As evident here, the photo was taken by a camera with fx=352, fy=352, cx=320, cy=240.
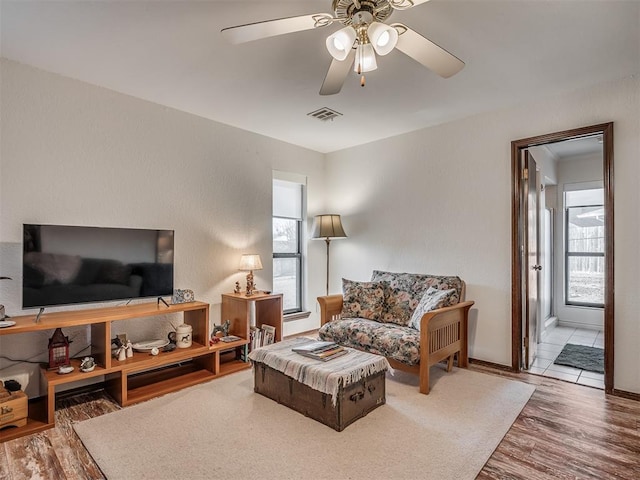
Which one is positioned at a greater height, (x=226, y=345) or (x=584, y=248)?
(x=584, y=248)

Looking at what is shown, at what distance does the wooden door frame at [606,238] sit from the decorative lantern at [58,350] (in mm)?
3738

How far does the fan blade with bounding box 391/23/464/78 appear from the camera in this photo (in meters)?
1.68

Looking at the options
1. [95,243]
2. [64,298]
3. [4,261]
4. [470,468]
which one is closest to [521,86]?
[470,468]

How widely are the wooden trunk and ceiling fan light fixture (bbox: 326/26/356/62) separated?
1.90 metres

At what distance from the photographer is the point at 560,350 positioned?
3.99m

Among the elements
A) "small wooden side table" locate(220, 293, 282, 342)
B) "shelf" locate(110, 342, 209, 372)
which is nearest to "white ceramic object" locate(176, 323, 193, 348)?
"shelf" locate(110, 342, 209, 372)

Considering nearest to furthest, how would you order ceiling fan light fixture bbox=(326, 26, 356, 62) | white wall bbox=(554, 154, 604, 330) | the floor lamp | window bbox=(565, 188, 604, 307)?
ceiling fan light fixture bbox=(326, 26, 356, 62), the floor lamp, white wall bbox=(554, 154, 604, 330), window bbox=(565, 188, 604, 307)

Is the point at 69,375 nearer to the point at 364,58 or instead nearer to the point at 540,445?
the point at 364,58

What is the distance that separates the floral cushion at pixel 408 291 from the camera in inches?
137

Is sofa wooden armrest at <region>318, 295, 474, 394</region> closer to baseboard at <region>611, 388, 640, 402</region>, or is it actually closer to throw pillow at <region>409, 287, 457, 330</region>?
throw pillow at <region>409, 287, 457, 330</region>

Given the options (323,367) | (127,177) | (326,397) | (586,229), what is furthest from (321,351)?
(586,229)

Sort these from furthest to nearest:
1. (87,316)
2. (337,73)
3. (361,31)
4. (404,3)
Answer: (87,316) → (337,73) → (361,31) → (404,3)

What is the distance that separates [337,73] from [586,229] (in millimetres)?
4954

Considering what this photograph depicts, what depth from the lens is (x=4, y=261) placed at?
249cm
